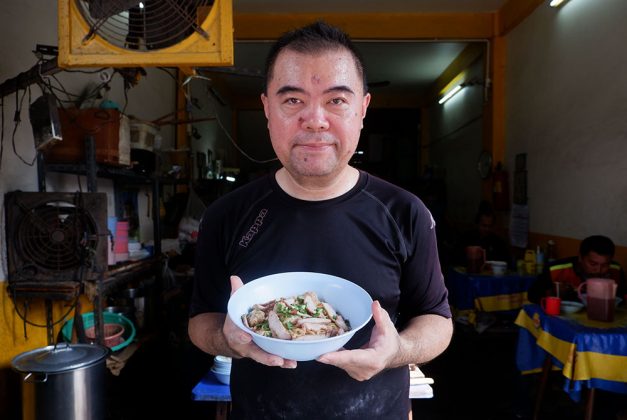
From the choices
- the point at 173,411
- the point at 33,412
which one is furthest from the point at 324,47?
the point at 173,411

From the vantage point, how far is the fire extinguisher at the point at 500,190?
6.35 metres

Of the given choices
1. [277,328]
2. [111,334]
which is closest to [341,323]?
[277,328]

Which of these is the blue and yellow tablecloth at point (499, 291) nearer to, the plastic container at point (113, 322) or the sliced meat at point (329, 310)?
the plastic container at point (113, 322)

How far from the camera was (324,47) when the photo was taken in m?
1.18

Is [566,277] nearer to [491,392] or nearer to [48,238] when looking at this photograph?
[491,392]

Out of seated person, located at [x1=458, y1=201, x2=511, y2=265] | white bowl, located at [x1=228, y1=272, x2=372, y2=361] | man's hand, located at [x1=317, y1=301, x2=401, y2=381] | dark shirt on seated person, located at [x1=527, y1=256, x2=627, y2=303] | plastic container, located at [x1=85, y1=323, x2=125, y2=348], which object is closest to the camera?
man's hand, located at [x1=317, y1=301, x2=401, y2=381]

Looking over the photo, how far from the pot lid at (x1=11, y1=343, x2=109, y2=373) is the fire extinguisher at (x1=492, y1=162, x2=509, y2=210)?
17.7ft

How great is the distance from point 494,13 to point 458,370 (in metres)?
5.08

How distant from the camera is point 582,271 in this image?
12.0 ft

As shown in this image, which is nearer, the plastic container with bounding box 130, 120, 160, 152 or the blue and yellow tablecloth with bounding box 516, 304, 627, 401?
the blue and yellow tablecloth with bounding box 516, 304, 627, 401

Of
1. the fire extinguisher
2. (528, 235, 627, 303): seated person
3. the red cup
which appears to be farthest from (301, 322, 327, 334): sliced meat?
the fire extinguisher

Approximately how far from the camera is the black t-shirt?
121 cm

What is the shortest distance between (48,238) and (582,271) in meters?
3.89

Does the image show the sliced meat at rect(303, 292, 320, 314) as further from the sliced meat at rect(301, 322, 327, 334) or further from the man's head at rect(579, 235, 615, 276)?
the man's head at rect(579, 235, 615, 276)
